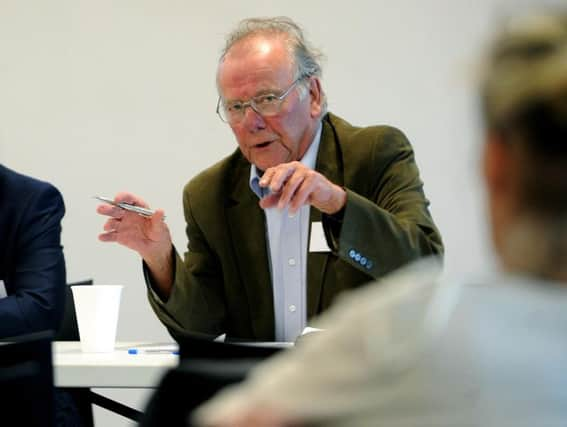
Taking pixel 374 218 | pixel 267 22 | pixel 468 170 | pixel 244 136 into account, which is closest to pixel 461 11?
pixel 267 22

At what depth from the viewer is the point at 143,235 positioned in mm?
2902

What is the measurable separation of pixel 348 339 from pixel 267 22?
259cm

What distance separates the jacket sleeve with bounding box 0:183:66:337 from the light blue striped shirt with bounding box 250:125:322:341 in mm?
686

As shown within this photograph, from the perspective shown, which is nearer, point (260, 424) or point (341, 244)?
point (260, 424)

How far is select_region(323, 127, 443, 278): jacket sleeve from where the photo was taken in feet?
8.71

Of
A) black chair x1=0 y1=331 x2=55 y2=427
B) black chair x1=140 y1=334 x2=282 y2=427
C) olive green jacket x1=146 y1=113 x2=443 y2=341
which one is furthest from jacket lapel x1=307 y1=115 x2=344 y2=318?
black chair x1=140 y1=334 x2=282 y2=427

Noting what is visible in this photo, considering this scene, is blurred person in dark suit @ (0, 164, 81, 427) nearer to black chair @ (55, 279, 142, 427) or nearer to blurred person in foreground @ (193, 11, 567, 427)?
black chair @ (55, 279, 142, 427)

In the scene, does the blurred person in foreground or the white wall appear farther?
the white wall

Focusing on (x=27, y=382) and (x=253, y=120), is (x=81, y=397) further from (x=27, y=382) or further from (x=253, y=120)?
(x=27, y=382)

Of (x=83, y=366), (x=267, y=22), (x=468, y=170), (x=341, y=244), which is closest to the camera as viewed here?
(x=468, y=170)

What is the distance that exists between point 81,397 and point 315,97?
118 cm

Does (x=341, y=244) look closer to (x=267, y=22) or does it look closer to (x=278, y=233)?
(x=278, y=233)

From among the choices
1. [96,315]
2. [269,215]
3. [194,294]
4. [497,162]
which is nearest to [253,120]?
[269,215]

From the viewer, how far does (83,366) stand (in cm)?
229
